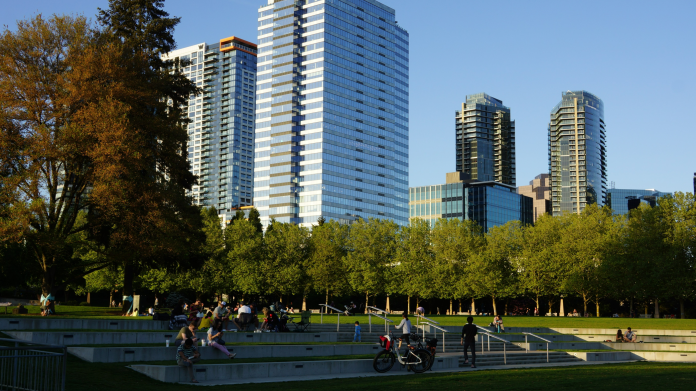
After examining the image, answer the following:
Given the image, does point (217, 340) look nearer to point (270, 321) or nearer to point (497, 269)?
point (270, 321)

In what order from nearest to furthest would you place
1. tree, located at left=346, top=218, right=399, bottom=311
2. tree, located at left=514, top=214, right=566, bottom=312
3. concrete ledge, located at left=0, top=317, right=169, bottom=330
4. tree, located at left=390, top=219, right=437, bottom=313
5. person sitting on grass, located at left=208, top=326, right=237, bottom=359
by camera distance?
person sitting on grass, located at left=208, top=326, right=237, bottom=359, concrete ledge, located at left=0, top=317, right=169, bottom=330, tree, located at left=514, top=214, right=566, bottom=312, tree, located at left=390, top=219, right=437, bottom=313, tree, located at left=346, top=218, right=399, bottom=311

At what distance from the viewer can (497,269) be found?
7038 cm

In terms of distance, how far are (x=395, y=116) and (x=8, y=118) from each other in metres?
161

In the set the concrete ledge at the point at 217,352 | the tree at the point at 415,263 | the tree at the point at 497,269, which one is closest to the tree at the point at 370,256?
the tree at the point at 415,263

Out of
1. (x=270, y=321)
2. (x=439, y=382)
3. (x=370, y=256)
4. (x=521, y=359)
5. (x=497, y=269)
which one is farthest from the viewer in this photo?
(x=370, y=256)

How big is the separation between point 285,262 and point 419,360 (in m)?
59.1

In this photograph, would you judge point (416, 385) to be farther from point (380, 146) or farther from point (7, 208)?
point (380, 146)

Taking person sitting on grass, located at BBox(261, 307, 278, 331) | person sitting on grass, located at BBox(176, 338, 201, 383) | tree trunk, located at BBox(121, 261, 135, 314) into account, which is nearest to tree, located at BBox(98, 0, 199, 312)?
tree trunk, located at BBox(121, 261, 135, 314)

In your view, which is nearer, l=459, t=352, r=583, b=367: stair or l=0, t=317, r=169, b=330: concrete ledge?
l=0, t=317, r=169, b=330: concrete ledge

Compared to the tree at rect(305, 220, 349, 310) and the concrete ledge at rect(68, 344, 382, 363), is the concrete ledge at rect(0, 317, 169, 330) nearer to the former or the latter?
the concrete ledge at rect(68, 344, 382, 363)

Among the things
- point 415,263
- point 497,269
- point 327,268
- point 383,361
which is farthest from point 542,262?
point 383,361

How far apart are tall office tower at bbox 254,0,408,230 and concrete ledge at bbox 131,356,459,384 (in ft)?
455

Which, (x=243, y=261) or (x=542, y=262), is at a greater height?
(x=542, y=262)

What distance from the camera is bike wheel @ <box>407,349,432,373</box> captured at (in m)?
20.3
